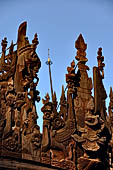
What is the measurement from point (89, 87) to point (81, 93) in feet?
1.36

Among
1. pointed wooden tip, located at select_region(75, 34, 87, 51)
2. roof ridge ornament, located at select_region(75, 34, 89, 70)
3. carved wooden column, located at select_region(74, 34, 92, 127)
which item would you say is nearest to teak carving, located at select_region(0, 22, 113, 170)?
carved wooden column, located at select_region(74, 34, 92, 127)

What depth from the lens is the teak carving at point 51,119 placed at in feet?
32.7

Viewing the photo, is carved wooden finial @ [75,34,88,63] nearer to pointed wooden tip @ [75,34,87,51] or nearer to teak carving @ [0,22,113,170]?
pointed wooden tip @ [75,34,87,51]

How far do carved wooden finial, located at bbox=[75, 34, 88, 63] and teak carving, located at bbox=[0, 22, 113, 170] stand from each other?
0.50 meters

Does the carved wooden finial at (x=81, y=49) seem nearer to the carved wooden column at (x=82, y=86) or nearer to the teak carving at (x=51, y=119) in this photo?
Result: the carved wooden column at (x=82, y=86)

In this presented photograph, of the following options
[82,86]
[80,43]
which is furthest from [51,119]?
[80,43]

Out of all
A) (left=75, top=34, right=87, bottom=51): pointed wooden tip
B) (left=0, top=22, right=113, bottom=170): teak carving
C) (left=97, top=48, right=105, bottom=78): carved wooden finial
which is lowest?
(left=0, top=22, right=113, bottom=170): teak carving

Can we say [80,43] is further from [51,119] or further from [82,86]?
[51,119]

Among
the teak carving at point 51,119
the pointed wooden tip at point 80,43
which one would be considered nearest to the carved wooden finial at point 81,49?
the pointed wooden tip at point 80,43

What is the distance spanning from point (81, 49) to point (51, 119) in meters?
3.34

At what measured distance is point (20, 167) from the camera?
31.2ft

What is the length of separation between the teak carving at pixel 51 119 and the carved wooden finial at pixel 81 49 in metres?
0.50

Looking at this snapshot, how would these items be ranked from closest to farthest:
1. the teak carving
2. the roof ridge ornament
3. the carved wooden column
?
the teak carving
the carved wooden column
the roof ridge ornament

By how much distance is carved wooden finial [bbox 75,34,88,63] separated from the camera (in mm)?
12609
